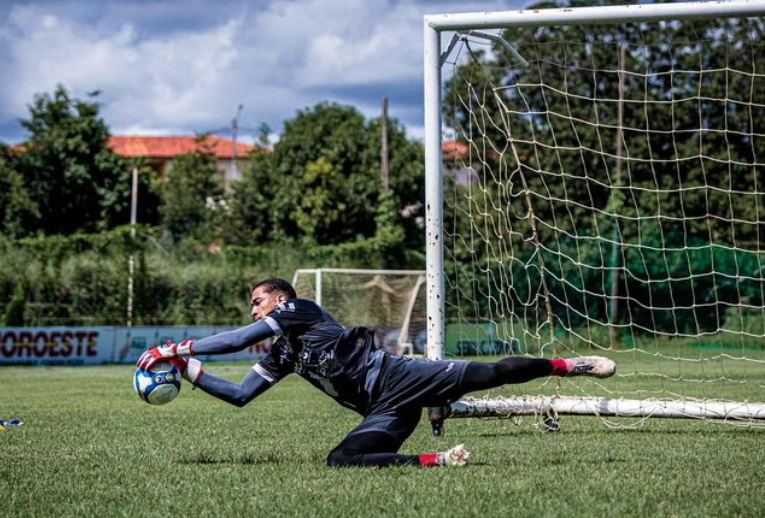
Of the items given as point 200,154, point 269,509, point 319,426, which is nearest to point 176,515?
point 269,509

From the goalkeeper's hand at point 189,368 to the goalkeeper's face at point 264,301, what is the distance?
21.3 inches

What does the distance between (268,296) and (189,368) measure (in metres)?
0.73

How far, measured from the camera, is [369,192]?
43438 mm

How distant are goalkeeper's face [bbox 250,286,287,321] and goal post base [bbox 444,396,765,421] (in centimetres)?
265

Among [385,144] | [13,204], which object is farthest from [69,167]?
[385,144]

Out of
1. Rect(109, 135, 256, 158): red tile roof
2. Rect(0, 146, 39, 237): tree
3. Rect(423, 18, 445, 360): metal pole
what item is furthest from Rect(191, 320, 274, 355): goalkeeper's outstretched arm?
Rect(109, 135, 256, 158): red tile roof

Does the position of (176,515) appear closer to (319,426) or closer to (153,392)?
(153,392)

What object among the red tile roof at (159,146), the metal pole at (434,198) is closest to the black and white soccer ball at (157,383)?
the metal pole at (434,198)

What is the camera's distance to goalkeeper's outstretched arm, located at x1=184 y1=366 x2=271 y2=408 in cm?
690

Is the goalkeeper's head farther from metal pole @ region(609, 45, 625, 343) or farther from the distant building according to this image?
the distant building

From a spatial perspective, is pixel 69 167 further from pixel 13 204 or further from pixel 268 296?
pixel 268 296

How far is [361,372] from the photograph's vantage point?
6.77 meters

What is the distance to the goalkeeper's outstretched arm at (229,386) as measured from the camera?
272 inches

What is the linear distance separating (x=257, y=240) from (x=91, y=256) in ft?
57.3
